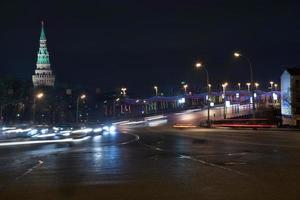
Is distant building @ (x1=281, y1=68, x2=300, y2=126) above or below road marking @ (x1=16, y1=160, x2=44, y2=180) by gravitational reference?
above

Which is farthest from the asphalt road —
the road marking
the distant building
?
the distant building

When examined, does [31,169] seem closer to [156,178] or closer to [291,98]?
[156,178]

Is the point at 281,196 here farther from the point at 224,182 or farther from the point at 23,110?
the point at 23,110

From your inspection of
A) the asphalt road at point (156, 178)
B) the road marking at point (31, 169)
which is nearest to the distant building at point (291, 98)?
the road marking at point (31, 169)

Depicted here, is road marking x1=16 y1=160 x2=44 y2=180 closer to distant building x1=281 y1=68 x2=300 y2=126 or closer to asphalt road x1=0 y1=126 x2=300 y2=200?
asphalt road x1=0 y1=126 x2=300 y2=200

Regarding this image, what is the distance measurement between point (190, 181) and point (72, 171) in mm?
4988

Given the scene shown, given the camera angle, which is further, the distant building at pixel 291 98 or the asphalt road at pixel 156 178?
the distant building at pixel 291 98

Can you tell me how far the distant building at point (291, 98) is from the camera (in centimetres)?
11103

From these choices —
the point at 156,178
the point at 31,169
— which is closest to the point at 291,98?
the point at 31,169

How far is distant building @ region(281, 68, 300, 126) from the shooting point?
11103 cm

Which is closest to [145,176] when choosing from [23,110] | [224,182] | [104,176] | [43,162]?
[104,176]

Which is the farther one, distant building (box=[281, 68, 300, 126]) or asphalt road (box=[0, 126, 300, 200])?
distant building (box=[281, 68, 300, 126])

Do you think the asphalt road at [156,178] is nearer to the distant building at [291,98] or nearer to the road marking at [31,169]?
the road marking at [31,169]

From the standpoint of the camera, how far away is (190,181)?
51.0 ft
